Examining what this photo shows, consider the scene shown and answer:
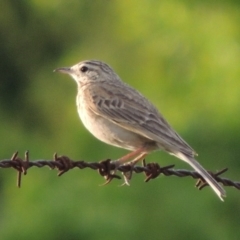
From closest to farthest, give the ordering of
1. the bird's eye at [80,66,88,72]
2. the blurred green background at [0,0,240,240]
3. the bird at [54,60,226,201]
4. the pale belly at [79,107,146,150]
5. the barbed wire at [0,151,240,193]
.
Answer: the barbed wire at [0,151,240,193]
the bird at [54,60,226,201]
the pale belly at [79,107,146,150]
the bird's eye at [80,66,88,72]
the blurred green background at [0,0,240,240]

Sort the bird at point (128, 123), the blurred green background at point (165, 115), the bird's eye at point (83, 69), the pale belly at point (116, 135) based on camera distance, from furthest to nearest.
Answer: the blurred green background at point (165, 115) → the bird's eye at point (83, 69) → the pale belly at point (116, 135) → the bird at point (128, 123)

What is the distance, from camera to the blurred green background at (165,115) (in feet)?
52.9

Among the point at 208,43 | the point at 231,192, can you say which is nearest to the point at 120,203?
the point at 231,192

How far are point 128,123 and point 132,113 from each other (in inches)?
10.3

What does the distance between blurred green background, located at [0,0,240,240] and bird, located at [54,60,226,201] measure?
14.6 feet

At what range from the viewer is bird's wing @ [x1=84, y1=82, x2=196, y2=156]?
10.1 meters

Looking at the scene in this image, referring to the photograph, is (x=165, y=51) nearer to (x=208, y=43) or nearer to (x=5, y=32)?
(x=208, y=43)

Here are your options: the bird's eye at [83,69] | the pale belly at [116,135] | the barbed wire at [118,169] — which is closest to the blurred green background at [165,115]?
the bird's eye at [83,69]

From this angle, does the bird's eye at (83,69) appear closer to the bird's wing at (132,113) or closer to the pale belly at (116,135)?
the bird's wing at (132,113)

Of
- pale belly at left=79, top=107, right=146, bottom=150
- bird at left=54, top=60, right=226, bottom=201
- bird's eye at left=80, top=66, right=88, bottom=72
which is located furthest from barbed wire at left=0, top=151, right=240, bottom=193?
bird's eye at left=80, top=66, right=88, bottom=72

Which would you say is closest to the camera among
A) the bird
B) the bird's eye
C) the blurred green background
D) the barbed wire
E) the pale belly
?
the barbed wire

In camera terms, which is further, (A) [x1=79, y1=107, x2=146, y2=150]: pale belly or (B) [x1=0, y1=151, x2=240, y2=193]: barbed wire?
(A) [x1=79, y1=107, x2=146, y2=150]: pale belly

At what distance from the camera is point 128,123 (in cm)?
1040

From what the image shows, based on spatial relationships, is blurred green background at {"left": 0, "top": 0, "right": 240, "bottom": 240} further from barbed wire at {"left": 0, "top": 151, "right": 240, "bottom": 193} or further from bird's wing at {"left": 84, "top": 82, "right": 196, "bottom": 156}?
barbed wire at {"left": 0, "top": 151, "right": 240, "bottom": 193}
